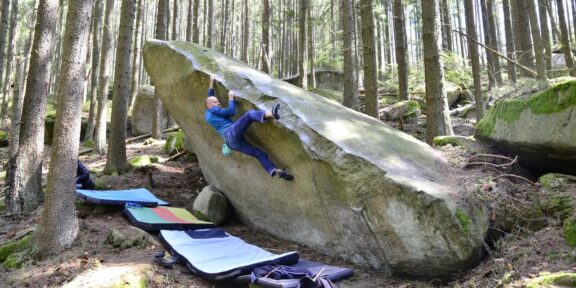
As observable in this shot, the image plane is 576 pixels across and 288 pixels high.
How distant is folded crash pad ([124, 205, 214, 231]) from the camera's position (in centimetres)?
644

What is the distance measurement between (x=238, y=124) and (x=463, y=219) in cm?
345

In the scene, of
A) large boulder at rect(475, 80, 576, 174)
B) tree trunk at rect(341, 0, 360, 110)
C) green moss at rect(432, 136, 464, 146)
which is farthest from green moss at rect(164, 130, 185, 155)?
large boulder at rect(475, 80, 576, 174)

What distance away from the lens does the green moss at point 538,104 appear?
4.59 meters

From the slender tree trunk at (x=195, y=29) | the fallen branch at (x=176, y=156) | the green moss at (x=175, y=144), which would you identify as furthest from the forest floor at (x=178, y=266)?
the slender tree trunk at (x=195, y=29)

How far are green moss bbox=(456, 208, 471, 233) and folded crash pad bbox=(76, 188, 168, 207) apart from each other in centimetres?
565

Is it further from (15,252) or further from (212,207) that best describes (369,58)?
(15,252)

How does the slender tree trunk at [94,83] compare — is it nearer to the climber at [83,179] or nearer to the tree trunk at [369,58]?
the climber at [83,179]

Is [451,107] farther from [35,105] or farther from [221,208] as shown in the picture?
[35,105]

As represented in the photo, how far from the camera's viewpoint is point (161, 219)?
6.74 meters

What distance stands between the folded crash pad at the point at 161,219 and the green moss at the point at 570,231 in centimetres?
529

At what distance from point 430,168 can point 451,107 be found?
1258cm

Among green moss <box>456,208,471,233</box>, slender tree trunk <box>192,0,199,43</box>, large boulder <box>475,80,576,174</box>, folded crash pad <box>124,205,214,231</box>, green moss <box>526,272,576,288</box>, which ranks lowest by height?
green moss <box>526,272,576,288</box>

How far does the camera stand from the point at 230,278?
457 cm

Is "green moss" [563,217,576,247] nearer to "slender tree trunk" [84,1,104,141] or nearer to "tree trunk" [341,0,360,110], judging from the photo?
"tree trunk" [341,0,360,110]
